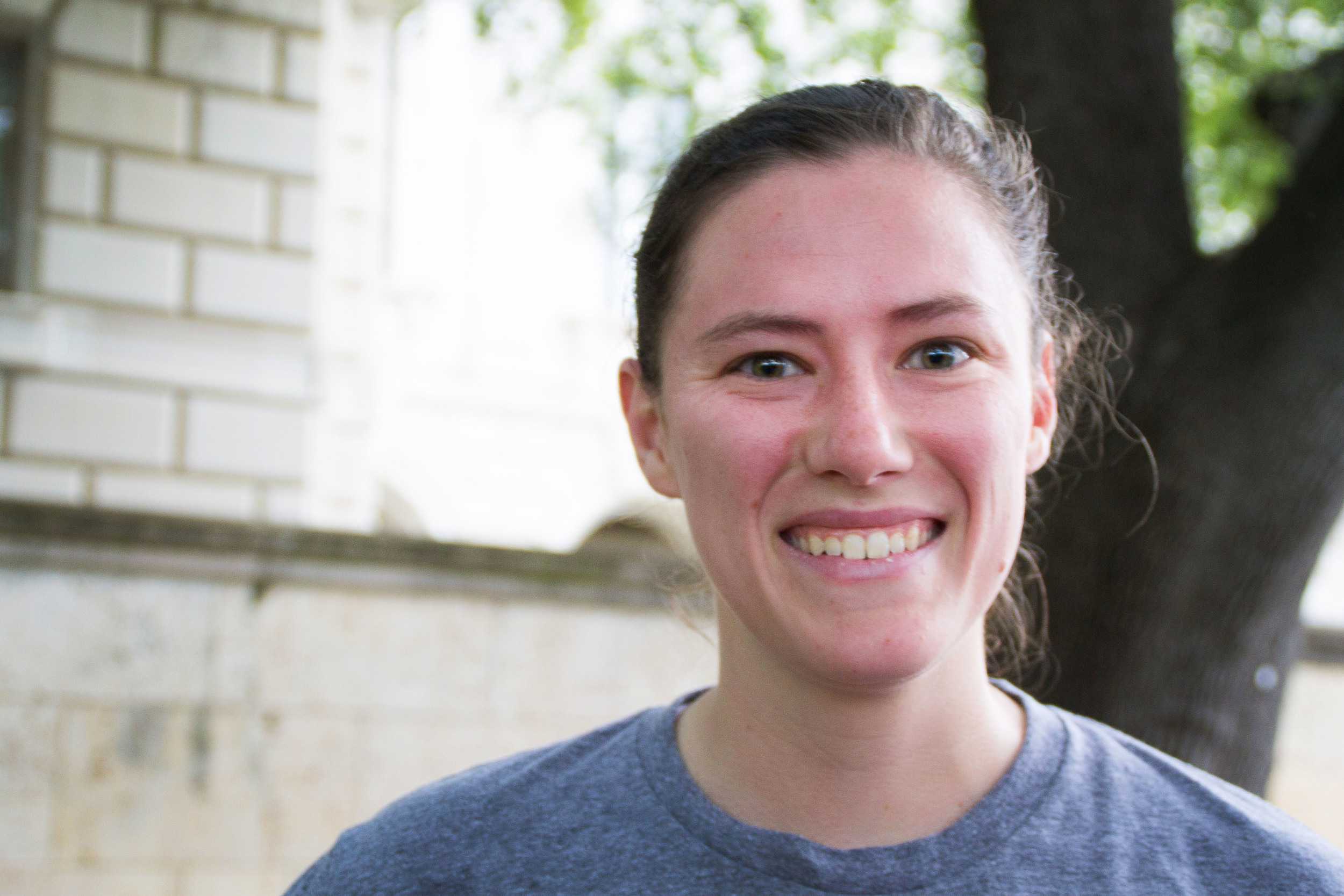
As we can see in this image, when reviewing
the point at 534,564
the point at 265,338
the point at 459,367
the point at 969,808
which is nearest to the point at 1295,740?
the point at 534,564

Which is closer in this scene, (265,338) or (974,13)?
(974,13)

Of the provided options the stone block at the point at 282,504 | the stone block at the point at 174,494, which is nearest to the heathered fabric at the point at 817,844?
the stone block at the point at 174,494

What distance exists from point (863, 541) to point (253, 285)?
263 inches

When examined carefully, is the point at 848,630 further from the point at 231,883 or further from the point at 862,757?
the point at 231,883

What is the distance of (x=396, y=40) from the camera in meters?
9.94

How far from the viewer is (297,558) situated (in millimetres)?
6219

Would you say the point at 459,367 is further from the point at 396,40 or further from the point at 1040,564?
the point at 1040,564

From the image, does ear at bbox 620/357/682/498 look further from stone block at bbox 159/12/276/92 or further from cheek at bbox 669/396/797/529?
stone block at bbox 159/12/276/92

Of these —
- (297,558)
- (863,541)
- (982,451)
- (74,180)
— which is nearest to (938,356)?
(982,451)

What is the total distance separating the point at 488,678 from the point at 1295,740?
440 cm

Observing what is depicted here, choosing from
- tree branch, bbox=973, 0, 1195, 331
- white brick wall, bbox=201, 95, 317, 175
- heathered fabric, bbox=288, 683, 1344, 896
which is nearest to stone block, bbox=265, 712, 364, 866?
white brick wall, bbox=201, 95, 317, 175

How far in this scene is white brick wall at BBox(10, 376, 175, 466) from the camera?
714 centimetres

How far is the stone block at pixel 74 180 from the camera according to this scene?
7.32m

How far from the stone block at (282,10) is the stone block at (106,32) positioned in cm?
43
